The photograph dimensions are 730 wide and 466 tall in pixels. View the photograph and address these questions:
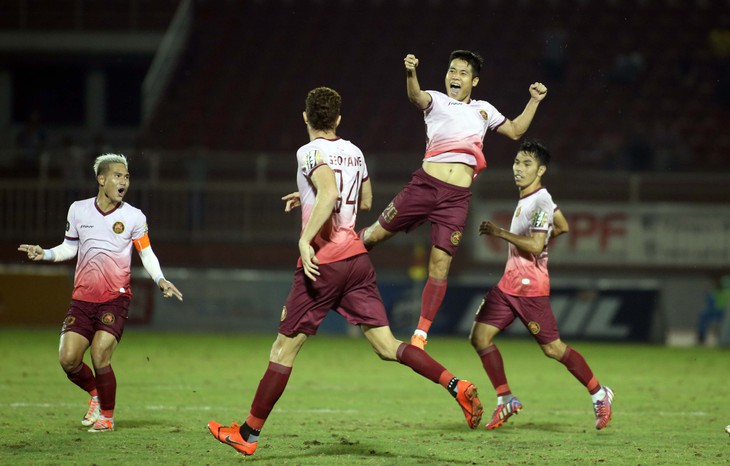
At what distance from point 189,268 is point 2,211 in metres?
3.95

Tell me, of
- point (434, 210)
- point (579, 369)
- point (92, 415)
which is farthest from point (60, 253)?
point (579, 369)

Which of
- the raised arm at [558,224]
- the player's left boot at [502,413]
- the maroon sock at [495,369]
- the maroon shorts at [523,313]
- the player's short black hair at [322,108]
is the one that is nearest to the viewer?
the player's short black hair at [322,108]

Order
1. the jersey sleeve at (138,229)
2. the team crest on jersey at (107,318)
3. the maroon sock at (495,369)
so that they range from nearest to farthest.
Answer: the team crest on jersey at (107,318)
the jersey sleeve at (138,229)
the maroon sock at (495,369)

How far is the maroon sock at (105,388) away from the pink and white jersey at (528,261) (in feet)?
11.3

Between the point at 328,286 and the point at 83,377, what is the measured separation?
2.78 metres

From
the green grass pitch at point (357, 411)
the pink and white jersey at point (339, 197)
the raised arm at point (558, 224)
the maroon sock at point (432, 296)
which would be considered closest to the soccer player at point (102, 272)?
the green grass pitch at point (357, 411)

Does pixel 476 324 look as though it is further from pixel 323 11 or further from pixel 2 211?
pixel 323 11

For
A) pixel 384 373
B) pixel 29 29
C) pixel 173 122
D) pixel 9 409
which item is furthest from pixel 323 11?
pixel 9 409

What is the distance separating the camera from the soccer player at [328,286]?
24.8 ft

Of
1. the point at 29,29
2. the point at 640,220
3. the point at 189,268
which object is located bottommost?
the point at 189,268

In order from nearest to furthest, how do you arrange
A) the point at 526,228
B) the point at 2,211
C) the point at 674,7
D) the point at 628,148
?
the point at 526,228 → the point at 2,211 → the point at 628,148 → the point at 674,7

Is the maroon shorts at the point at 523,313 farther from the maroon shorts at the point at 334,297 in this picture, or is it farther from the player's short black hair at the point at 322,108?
the player's short black hair at the point at 322,108

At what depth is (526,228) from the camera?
9766 mm

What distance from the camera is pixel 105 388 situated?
8.96 m
